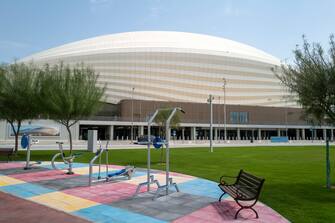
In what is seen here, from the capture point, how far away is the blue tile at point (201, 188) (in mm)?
9992

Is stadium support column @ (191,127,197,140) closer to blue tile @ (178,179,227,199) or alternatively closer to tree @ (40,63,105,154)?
tree @ (40,63,105,154)

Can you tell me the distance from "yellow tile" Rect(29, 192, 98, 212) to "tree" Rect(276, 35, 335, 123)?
8358 mm

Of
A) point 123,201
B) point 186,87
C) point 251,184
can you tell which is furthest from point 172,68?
point 251,184

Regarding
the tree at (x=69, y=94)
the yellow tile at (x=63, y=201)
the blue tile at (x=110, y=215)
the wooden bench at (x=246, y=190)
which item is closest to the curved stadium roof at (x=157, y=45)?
the tree at (x=69, y=94)

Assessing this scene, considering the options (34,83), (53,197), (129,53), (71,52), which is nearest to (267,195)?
(53,197)

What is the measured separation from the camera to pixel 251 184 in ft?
25.9

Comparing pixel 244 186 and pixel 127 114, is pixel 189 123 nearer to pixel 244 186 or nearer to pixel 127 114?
pixel 127 114

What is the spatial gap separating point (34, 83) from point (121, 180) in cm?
1500

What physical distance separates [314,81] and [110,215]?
828 centimetres

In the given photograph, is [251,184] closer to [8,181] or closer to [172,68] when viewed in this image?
[8,181]

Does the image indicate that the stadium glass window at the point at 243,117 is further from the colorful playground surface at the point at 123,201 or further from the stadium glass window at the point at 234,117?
the colorful playground surface at the point at 123,201

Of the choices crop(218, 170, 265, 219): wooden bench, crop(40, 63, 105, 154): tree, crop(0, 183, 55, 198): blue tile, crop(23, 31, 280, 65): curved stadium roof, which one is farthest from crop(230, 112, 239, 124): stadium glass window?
crop(218, 170, 265, 219): wooden bench

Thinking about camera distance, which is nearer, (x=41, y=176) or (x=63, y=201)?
(x=63, y=201)

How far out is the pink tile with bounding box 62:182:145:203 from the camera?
9.18 meters
